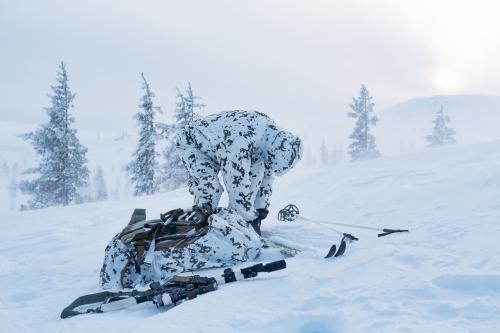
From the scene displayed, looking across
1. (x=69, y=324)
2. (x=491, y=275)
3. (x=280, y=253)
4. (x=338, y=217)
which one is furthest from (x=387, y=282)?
(x=338, y=217)

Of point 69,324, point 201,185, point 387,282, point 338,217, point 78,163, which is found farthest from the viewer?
point 78,163

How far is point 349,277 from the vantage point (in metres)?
2.96

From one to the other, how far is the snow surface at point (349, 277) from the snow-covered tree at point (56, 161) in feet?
66.1

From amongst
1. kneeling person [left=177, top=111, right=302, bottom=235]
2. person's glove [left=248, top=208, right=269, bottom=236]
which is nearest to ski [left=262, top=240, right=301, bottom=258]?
person's glove [left=248, top=208, right=269, bottom=236]

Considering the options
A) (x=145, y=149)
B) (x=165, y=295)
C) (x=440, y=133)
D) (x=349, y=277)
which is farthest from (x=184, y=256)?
(x=440, y=133)

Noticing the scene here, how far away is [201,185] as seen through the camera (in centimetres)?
502

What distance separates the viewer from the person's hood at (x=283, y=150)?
504 centimetres

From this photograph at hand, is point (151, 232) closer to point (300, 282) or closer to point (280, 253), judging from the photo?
point (280, 253)

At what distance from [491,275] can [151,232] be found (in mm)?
2951

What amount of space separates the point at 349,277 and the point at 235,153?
2358 mm

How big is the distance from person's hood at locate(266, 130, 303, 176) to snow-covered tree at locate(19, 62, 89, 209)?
77.9 ft

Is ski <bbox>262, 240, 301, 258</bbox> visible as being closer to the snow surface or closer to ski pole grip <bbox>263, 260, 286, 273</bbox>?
the snow surface

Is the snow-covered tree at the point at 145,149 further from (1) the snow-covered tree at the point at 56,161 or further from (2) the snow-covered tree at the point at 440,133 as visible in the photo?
(2) the snow-covered tree at the point at 440,133

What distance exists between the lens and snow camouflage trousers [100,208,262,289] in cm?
385
